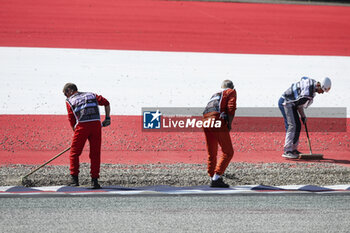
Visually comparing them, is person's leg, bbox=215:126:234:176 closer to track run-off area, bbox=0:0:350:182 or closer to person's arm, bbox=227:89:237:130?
person's arm, bbox=227:89:237:130

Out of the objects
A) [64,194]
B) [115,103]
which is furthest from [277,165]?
[115,103]

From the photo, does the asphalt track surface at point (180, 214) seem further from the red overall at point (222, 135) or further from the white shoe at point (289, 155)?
the white shoe at point (289, 155)

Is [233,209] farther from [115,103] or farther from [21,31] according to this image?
[21,31]

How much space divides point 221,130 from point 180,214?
1905mm

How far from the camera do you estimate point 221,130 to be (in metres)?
5.89

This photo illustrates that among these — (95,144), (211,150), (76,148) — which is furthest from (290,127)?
(76,148)

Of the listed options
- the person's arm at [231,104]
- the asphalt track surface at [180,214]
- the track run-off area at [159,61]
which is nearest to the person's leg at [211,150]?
the person's arm at [231,104]

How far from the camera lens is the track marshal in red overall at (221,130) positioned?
5.82m

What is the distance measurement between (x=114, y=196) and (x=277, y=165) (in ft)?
12.0

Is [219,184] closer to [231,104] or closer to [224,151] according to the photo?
[224,151]

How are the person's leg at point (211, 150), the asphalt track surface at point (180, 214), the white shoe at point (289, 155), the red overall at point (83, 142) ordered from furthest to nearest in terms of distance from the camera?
the white shoe at point (289, 155)
the person's leg at point (211, 150)
the red overall at point (83, 142)
the asphalt track surface at point (180, 214)

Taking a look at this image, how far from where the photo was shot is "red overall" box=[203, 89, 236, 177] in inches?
229

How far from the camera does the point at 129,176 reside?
640 centimetres

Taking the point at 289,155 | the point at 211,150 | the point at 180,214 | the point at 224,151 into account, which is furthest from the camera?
the point at 289,155
